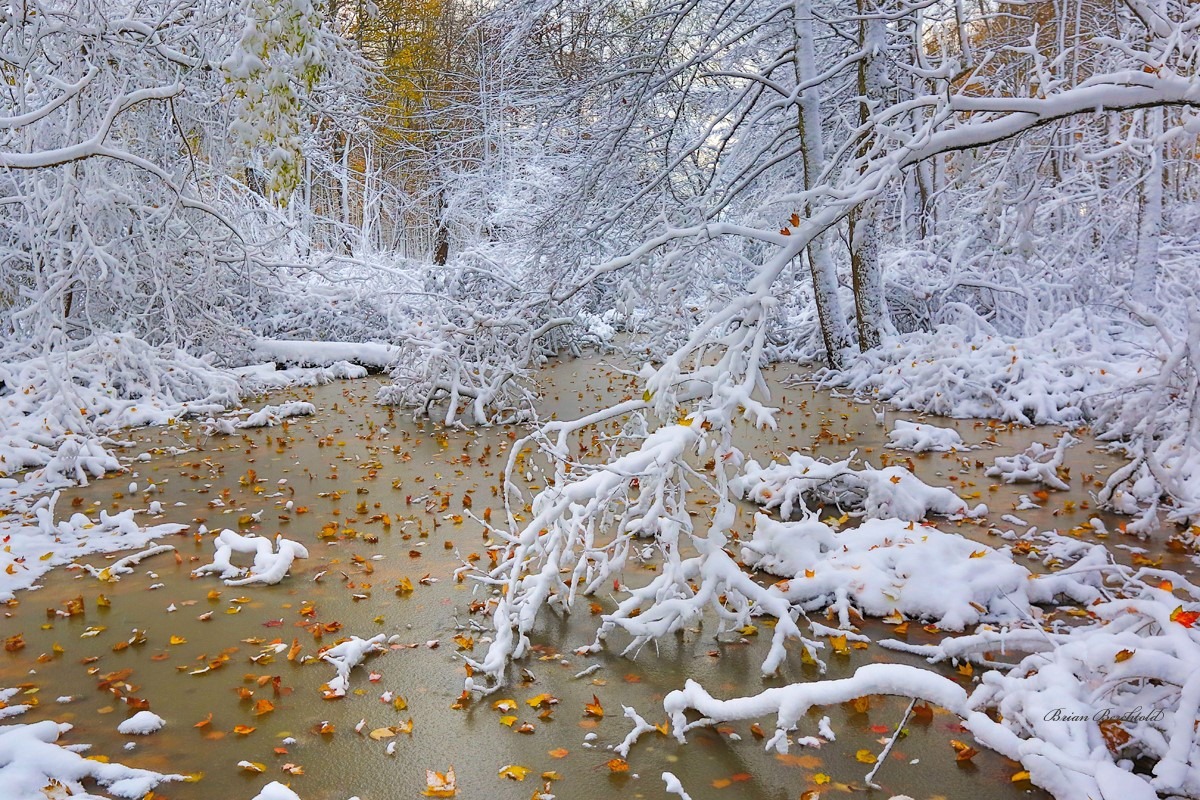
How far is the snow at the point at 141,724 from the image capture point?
3.43 meters

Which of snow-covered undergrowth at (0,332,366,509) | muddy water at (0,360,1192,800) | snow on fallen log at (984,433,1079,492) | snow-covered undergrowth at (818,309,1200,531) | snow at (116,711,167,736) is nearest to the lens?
muddy water at (0,360,1192,800)

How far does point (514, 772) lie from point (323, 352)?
520 inches

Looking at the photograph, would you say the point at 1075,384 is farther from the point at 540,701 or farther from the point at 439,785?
the point at 439,785

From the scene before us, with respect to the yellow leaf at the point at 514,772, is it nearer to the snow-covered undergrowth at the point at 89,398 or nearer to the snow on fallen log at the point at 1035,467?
the snow on fallen log at the point at 1035,467

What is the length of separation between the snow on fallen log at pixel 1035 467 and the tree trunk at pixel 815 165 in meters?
4.39

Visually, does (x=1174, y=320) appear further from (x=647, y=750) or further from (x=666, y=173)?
(x=647, y=750)

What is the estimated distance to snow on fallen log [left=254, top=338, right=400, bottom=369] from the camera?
49.1 ft

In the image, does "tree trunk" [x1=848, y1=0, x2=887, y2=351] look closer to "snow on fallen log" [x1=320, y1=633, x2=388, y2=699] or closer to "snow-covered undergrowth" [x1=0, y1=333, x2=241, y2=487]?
"snow-covered undergrowth" [x1=0, y1=333, x2=241, y2=487]

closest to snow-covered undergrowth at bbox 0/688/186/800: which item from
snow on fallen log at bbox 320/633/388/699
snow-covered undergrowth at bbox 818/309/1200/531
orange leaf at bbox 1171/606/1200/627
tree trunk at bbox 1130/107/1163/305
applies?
snow on fallen log at bbox 320/633/388/699

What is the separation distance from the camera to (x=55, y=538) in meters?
5.91

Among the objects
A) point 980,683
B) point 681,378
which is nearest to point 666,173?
point 681,378

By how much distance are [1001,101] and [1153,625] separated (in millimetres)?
2535

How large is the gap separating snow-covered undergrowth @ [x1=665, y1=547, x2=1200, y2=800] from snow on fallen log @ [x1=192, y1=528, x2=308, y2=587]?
287cm

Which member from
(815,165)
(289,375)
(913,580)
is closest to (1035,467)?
(913,580)
